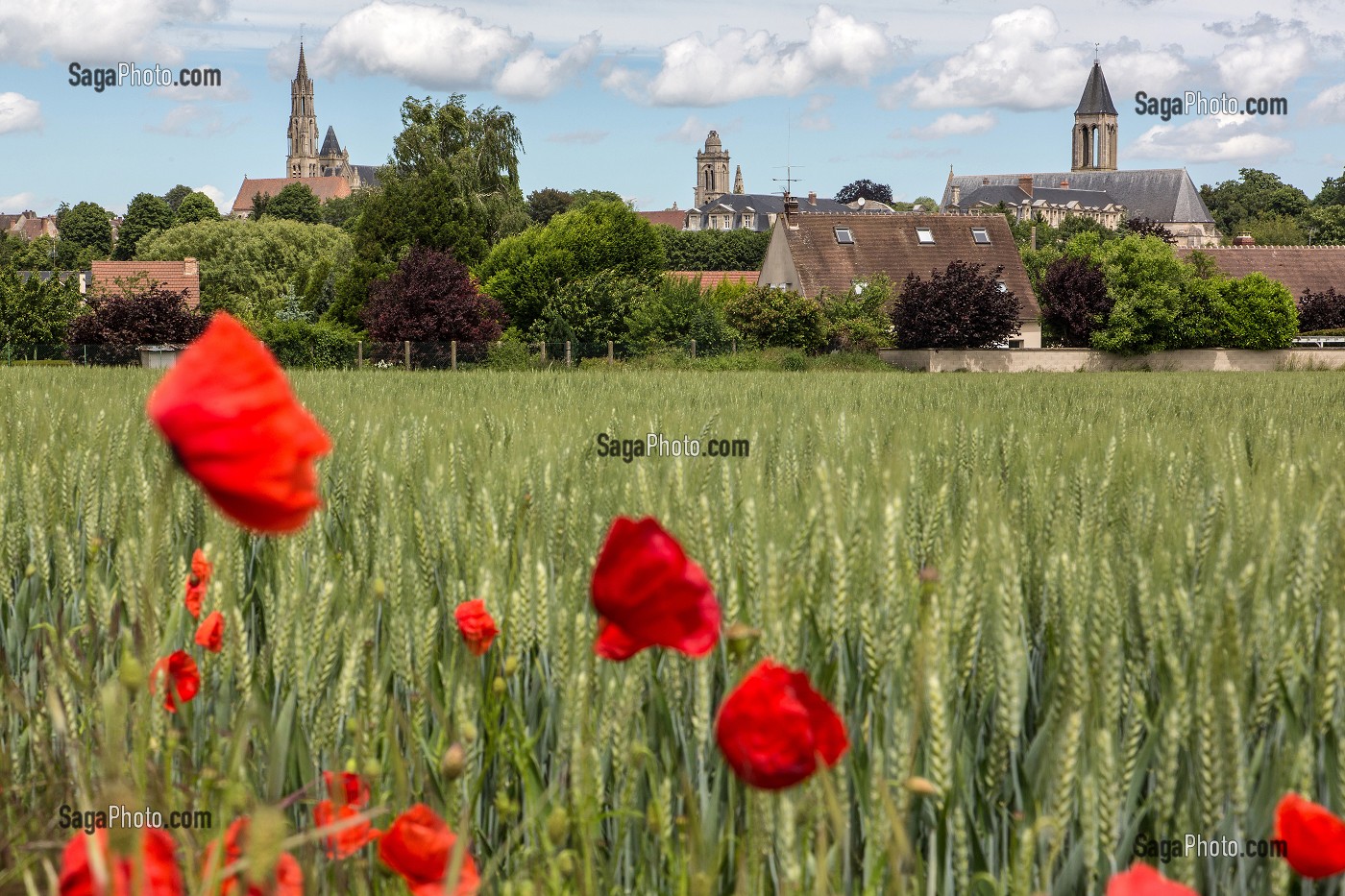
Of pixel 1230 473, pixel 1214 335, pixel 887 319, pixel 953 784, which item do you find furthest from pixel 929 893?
pixel 1214 335

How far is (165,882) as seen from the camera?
2.41 ft

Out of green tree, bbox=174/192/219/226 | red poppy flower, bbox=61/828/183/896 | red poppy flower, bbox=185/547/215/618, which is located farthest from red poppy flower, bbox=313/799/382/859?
green tree, bbox=174/192/219/226

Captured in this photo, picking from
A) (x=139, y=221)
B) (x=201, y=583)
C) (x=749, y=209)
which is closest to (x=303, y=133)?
(x=749, y=209)

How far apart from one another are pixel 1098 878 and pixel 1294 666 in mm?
362

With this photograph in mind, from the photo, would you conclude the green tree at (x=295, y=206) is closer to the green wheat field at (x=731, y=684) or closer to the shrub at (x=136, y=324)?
the shrub at (x=136, y=324)

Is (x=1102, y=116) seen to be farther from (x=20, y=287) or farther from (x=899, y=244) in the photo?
(x=20, y=287)

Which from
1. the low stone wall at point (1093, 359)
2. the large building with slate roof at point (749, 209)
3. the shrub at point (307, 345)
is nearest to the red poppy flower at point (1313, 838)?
the shrub at point (307, 345)

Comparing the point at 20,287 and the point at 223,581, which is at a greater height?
the point at 20,287

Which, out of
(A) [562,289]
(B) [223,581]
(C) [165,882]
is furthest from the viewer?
(A) [562,289]

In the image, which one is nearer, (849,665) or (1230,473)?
(849,665)

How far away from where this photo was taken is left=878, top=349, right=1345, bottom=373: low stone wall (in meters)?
30.9

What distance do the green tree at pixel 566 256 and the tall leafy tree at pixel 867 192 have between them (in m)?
87.4

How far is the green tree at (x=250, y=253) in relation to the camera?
57375 mm

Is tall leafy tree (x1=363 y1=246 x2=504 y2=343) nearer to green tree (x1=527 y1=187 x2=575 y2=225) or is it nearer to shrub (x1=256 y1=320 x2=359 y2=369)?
shrub (x1=256 y1=320 x2=359 y2=369)
